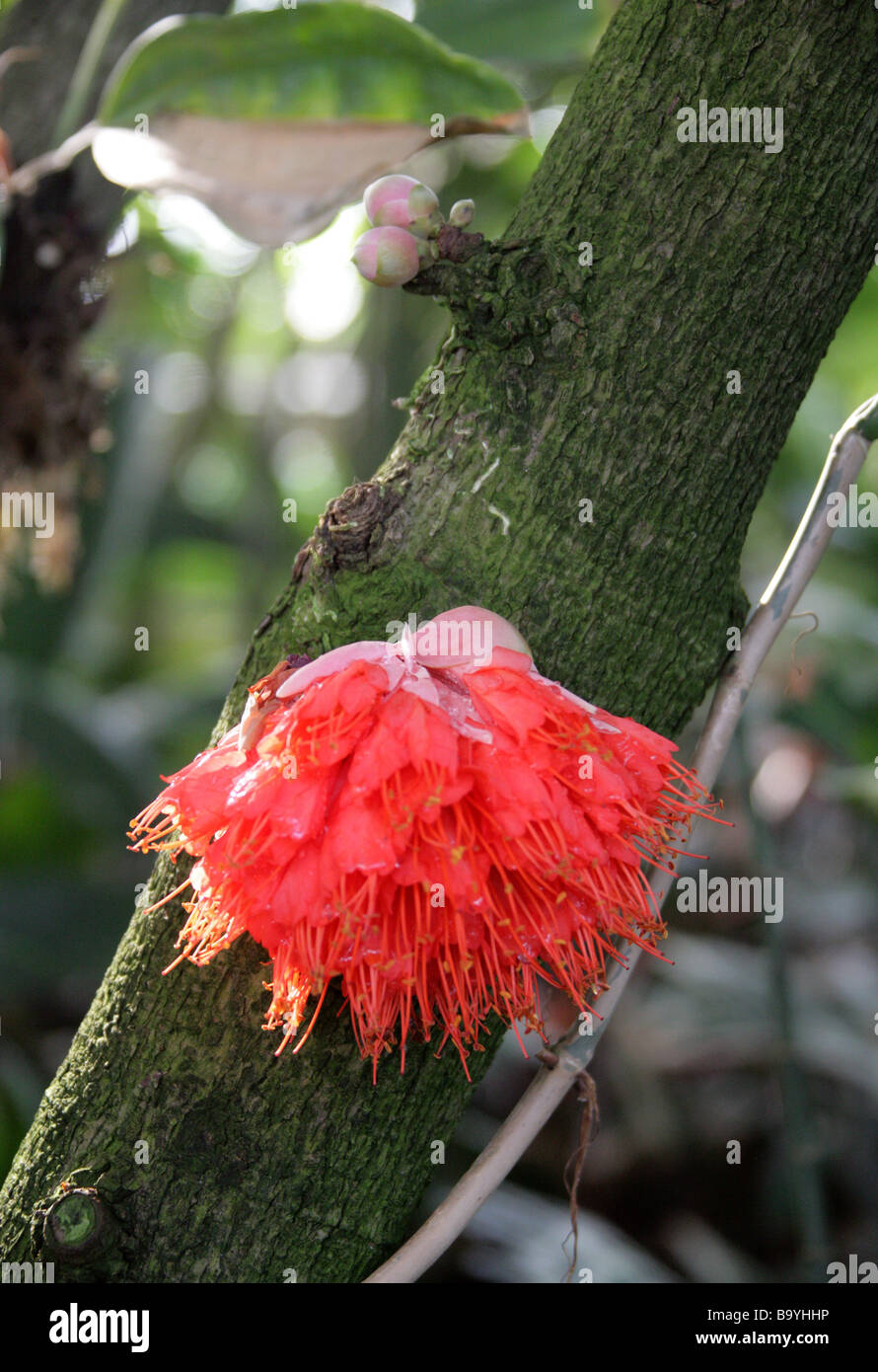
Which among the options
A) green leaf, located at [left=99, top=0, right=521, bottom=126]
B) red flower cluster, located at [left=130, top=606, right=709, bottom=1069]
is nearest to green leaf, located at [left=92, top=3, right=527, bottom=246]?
green leaf, located at [left=99, top=0, right=521, bottom=126]

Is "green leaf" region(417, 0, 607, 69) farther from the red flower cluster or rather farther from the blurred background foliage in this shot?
the red flower cluster

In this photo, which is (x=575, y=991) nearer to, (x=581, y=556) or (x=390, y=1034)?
(x=390, y=1034)

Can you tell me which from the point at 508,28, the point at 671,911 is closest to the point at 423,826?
the point at 508,28

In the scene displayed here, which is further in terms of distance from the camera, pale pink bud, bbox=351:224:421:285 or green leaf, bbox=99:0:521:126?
green leaf, bbox=99:0:521:126

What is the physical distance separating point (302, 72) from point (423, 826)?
985 mm

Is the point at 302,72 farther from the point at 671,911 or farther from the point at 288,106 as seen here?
the point at 671,911

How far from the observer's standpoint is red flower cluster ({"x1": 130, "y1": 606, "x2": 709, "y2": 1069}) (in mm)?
658

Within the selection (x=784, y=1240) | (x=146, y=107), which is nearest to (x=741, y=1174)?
(x=784, y=1240)

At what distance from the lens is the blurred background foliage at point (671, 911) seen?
181 cm

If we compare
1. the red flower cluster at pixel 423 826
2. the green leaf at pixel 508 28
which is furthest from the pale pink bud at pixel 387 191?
the green leaf at pixel 508 28

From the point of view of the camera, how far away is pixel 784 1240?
2.43 meters

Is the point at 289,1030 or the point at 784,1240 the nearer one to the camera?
the point at 289,1030

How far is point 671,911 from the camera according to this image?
294 centimetres
